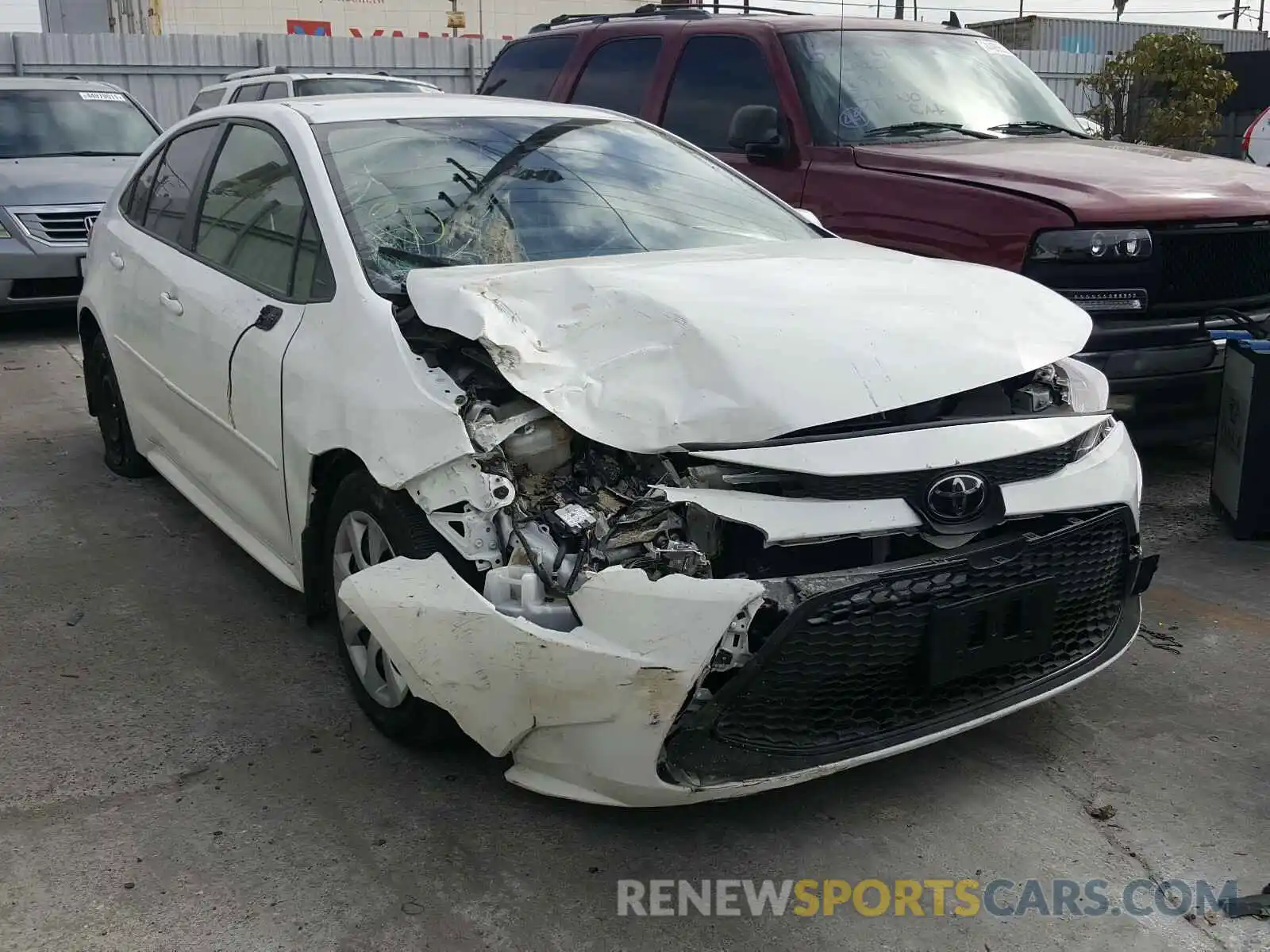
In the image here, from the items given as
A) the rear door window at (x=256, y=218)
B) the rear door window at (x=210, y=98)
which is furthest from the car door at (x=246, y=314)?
the rear door window at (x=210, y=98)

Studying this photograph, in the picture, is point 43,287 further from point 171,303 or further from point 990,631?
point 990,631

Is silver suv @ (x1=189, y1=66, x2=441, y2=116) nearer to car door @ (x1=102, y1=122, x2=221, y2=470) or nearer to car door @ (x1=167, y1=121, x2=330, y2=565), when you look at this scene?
car door @ (x1=102, y1=122, x2=221, y2=470)

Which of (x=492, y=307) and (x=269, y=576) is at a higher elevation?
(x=492, y=307)

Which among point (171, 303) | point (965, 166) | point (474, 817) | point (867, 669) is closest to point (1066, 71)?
point (965, 166)

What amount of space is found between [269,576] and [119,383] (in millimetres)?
1305

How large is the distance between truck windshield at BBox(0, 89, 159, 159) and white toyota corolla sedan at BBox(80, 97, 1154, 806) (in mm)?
6728

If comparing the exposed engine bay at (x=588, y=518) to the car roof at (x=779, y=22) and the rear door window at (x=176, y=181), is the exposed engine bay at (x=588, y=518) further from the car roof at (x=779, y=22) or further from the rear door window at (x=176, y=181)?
the car roof at (x=779, y=22)

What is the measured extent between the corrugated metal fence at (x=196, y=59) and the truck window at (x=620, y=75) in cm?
1208

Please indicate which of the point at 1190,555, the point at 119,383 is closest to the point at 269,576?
the point at 119,383

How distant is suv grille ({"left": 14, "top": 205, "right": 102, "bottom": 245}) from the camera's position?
848 cm

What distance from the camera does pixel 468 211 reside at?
3.68 meters

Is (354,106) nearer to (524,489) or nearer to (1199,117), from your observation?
(524,489)

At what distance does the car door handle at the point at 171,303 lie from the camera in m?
4.17

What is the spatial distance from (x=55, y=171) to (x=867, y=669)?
27.3 ft
